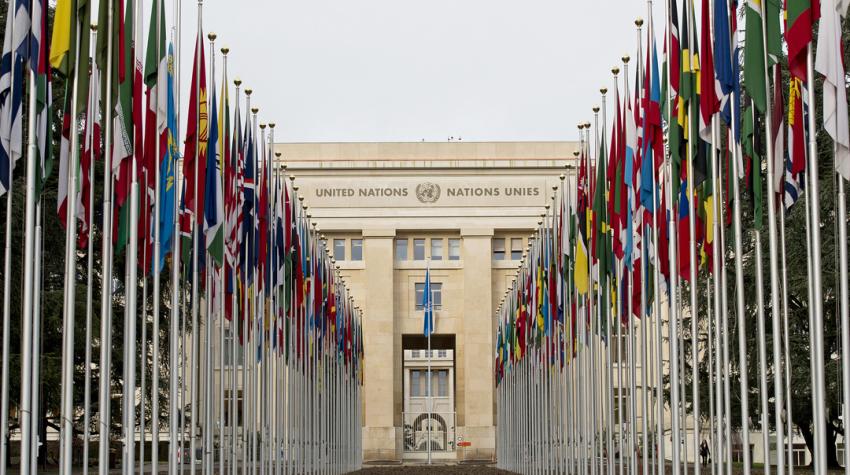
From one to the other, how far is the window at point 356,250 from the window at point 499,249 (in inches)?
315

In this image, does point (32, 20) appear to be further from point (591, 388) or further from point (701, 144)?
point (591, 388)

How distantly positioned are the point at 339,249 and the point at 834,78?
69119mm

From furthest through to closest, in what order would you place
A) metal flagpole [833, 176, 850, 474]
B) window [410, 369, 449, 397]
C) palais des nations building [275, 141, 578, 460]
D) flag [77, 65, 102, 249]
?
window [410, 369, 449, 397], palais des nations building [275, 141, 578, 460], flag [77, 65, 102, 249], metal flagpole [833, 176, 850, 474]

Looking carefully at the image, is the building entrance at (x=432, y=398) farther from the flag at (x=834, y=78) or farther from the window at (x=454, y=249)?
the flag at (x=834, y=78)

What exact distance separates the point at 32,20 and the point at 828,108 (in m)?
9.76

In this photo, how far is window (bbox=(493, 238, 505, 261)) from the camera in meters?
84.0

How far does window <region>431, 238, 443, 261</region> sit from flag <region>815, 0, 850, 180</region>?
6831cm

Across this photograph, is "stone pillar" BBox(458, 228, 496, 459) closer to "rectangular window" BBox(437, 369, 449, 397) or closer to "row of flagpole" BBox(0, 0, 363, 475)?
Result: "rectangular window" BBox(437, 369, 449, 397)

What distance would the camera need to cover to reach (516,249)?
8400cm

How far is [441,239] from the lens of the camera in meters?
83.8

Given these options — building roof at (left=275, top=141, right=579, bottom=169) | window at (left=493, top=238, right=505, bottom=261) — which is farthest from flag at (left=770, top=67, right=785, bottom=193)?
window at (left=493, top=238, right=505, bottom=261)

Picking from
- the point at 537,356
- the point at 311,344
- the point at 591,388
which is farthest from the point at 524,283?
the point at 591,388

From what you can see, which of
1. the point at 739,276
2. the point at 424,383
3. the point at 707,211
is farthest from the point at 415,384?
the point at 739,276

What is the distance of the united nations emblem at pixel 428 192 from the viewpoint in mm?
83062
